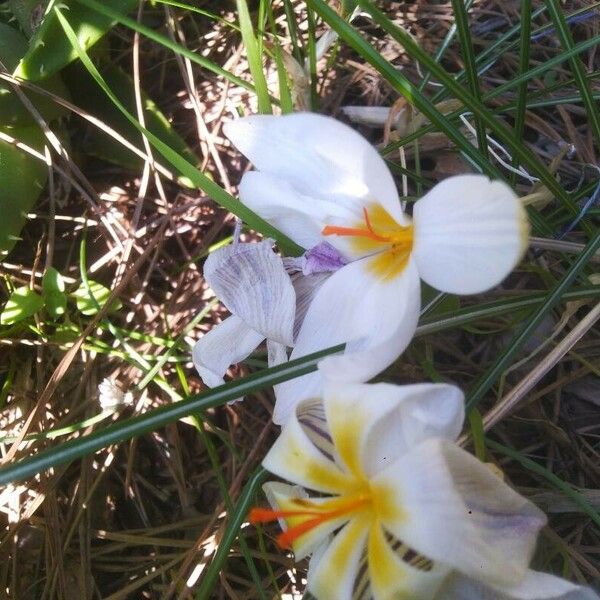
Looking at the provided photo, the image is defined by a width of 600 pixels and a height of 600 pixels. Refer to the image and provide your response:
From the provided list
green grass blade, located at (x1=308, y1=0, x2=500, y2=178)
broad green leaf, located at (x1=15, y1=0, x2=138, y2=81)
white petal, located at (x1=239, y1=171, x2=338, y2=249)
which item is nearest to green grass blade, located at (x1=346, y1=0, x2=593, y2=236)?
green grass blade, located at (x1=308, y1=0, x2=500, y2=178)

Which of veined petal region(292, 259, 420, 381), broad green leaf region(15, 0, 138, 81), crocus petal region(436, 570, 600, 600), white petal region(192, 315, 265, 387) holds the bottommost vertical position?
crocus petal region(436, 570, 600, 600)

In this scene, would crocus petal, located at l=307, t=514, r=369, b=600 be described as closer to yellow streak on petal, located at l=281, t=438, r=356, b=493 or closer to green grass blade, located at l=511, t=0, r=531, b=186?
yellow streak on petal, located at l=281, t=438, r=356, b=493

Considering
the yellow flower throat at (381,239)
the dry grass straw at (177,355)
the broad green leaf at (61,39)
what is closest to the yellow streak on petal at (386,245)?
the yellow flower throat at (381,239)

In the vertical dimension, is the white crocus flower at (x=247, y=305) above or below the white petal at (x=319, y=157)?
below

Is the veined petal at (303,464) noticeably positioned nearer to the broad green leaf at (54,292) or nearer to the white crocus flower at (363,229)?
the white crocus flower at (363,229)

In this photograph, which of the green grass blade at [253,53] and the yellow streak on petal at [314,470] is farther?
the green grass blade at [253,53]

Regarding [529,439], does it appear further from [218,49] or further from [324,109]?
[218,49]
